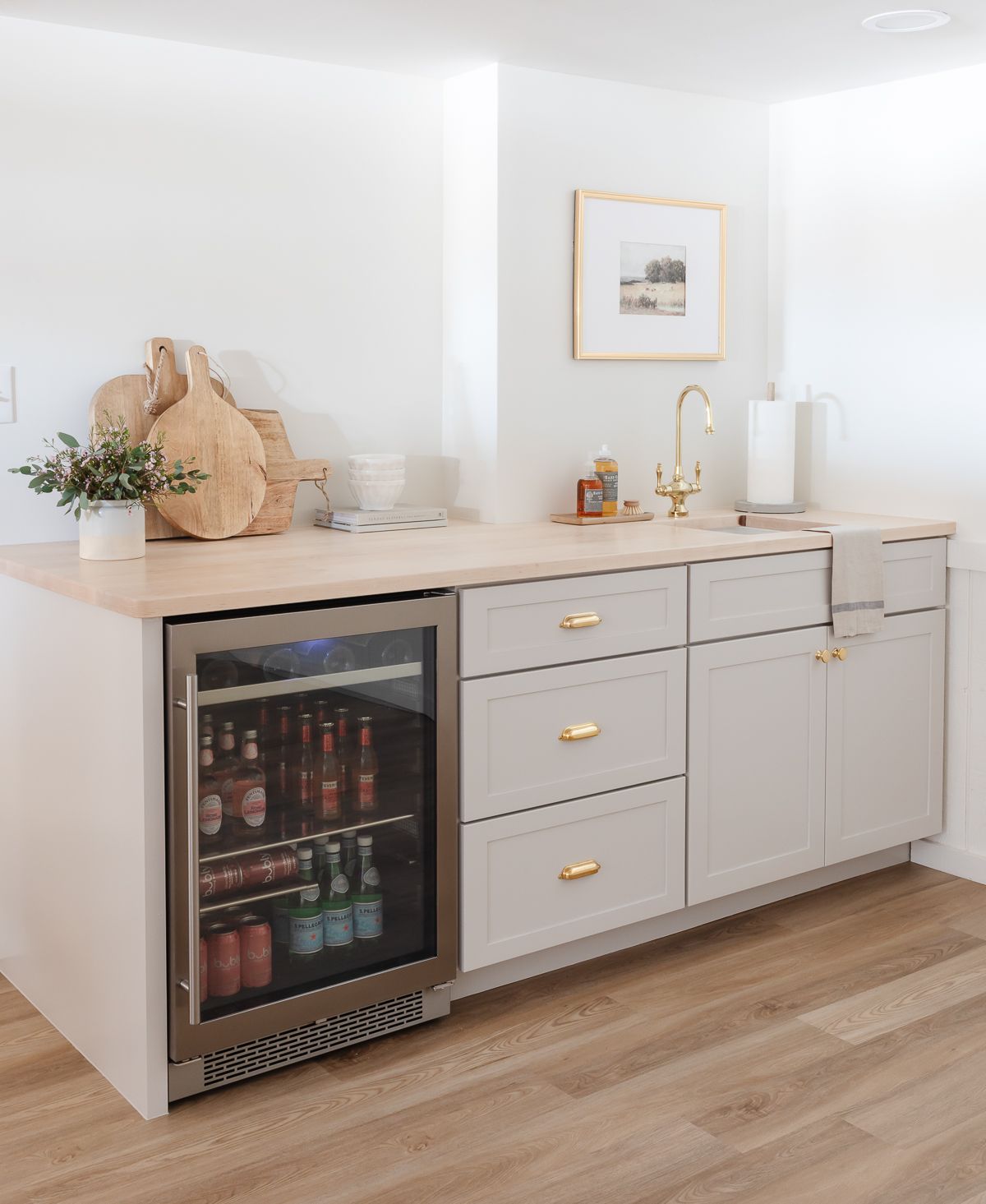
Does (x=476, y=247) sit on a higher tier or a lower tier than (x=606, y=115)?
lower

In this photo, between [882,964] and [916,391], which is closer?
[882,964]

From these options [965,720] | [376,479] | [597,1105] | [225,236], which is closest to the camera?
[597,1105]

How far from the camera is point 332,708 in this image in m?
2.27

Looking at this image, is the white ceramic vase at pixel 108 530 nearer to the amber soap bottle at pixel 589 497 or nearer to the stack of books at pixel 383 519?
the stack of books at pixel 383 519

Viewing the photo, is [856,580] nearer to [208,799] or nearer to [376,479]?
[376,479]

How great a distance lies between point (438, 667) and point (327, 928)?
0.53m

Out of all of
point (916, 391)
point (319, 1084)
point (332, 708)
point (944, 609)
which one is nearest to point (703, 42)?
point (916, 391)

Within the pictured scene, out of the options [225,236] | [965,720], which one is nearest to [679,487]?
[965,720]

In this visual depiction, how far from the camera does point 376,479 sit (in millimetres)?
2975

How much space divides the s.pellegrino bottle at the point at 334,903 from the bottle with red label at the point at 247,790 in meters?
0.18

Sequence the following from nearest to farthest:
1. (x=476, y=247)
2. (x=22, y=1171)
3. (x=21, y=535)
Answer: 1. (x=22, y=1171)
2. (x=21, y=535)
3. (x=476, y=247)

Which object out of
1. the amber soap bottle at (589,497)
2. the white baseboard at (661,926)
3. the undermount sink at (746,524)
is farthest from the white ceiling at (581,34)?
the white baseboard at (661,926)

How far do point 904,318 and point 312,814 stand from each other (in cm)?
209

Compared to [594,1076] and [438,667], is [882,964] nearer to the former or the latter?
[594,1076]
